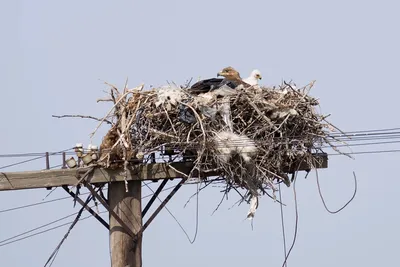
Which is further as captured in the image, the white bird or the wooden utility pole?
the white bird

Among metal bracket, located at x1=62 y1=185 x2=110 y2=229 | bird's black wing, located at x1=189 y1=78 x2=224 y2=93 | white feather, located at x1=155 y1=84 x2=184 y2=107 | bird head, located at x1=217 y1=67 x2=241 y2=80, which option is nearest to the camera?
metal bracket, located at x1=62 y1=185 x2=110 y2=229

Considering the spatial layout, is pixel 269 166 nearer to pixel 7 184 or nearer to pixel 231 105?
pixel 231 105

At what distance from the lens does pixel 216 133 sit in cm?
938

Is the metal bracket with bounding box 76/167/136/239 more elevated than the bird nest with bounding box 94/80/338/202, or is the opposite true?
the bird nest with bounding box 94/80/338/202

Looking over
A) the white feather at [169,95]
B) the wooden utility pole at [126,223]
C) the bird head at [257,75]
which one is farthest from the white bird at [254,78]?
the wooden utility pole at [126,223]

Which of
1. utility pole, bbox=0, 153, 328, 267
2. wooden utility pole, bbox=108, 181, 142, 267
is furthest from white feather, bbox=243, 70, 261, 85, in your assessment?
wooden utility pole, bbox=108, 181, 142, 267

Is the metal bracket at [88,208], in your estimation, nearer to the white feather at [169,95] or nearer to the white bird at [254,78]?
the white feather at [169,95]

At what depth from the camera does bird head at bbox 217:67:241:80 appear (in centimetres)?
1059

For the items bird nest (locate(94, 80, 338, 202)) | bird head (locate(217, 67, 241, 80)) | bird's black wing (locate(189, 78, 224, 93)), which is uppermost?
bird head (locate(217, 67, 241, 80))

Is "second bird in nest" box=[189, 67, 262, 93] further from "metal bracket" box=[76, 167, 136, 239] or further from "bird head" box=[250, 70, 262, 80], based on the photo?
"metal bracket" box=[76, 167, 136, 239]

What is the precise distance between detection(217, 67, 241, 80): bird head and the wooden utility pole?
2.25 meters

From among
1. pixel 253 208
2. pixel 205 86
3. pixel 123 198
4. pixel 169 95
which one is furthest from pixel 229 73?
pixel 123 198

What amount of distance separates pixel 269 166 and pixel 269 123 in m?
0.52

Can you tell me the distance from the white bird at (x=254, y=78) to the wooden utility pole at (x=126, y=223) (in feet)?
8.04
